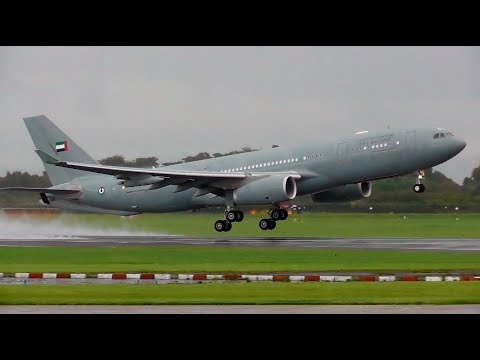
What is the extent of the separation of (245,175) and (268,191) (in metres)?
2.67

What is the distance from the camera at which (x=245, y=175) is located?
54.8m

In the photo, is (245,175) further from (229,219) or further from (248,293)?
(248,293)

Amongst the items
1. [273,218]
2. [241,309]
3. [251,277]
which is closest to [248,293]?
[241,309]

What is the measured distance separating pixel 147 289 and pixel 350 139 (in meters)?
28.5

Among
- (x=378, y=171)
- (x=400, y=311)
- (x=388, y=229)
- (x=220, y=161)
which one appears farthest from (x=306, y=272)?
(x=388, y=229)

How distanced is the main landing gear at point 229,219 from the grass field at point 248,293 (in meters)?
28.4

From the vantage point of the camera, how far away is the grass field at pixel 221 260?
109ft

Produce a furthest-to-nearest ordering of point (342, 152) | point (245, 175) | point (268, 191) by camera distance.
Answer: point (245, 175) → point (268, 191) → point (342, 152)

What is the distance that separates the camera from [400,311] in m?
19.6

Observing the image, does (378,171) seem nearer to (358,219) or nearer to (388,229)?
(388,229)

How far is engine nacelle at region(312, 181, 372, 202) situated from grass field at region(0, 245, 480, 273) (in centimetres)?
1421

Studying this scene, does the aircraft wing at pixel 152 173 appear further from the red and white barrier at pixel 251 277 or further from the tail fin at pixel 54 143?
the red and white barrier at pixel 251 277

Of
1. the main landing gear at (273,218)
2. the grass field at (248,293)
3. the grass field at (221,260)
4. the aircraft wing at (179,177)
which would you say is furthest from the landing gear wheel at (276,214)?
the grass field at (248,293)

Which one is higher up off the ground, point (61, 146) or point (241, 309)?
point (61, 146)
